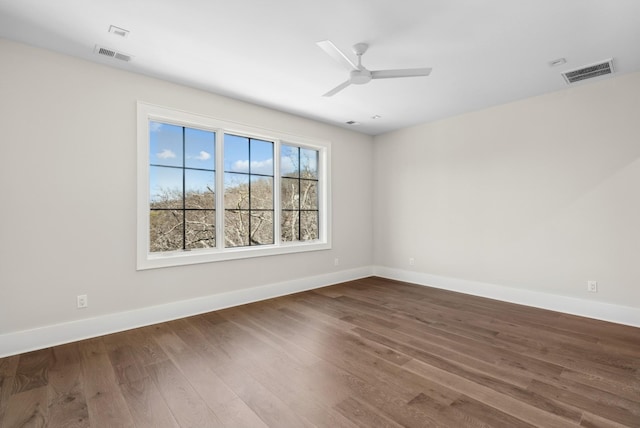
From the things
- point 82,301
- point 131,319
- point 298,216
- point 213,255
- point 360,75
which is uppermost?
point 360,75

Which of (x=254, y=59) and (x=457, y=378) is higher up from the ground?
(x=254, y=59)

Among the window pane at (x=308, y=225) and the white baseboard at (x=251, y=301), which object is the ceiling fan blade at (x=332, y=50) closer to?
the window pane at (x=308, y=225)

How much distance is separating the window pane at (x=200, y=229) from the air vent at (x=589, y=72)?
4.42m

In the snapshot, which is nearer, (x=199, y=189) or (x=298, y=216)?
(x=199, y=189)

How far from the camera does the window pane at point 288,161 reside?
4.73m

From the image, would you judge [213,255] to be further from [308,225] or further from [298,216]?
[308,225]

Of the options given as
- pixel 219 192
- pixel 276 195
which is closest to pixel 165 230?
pixel 219 192

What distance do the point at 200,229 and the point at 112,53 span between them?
2015 millimetres

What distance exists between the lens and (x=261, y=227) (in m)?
4.43

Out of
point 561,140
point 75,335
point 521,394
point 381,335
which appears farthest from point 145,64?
point 561,140

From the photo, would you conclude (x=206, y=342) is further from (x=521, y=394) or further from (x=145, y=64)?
(x=145, y=64)

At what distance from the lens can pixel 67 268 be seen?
2.84 metres

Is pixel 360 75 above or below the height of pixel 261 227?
above

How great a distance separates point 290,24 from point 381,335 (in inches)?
115
